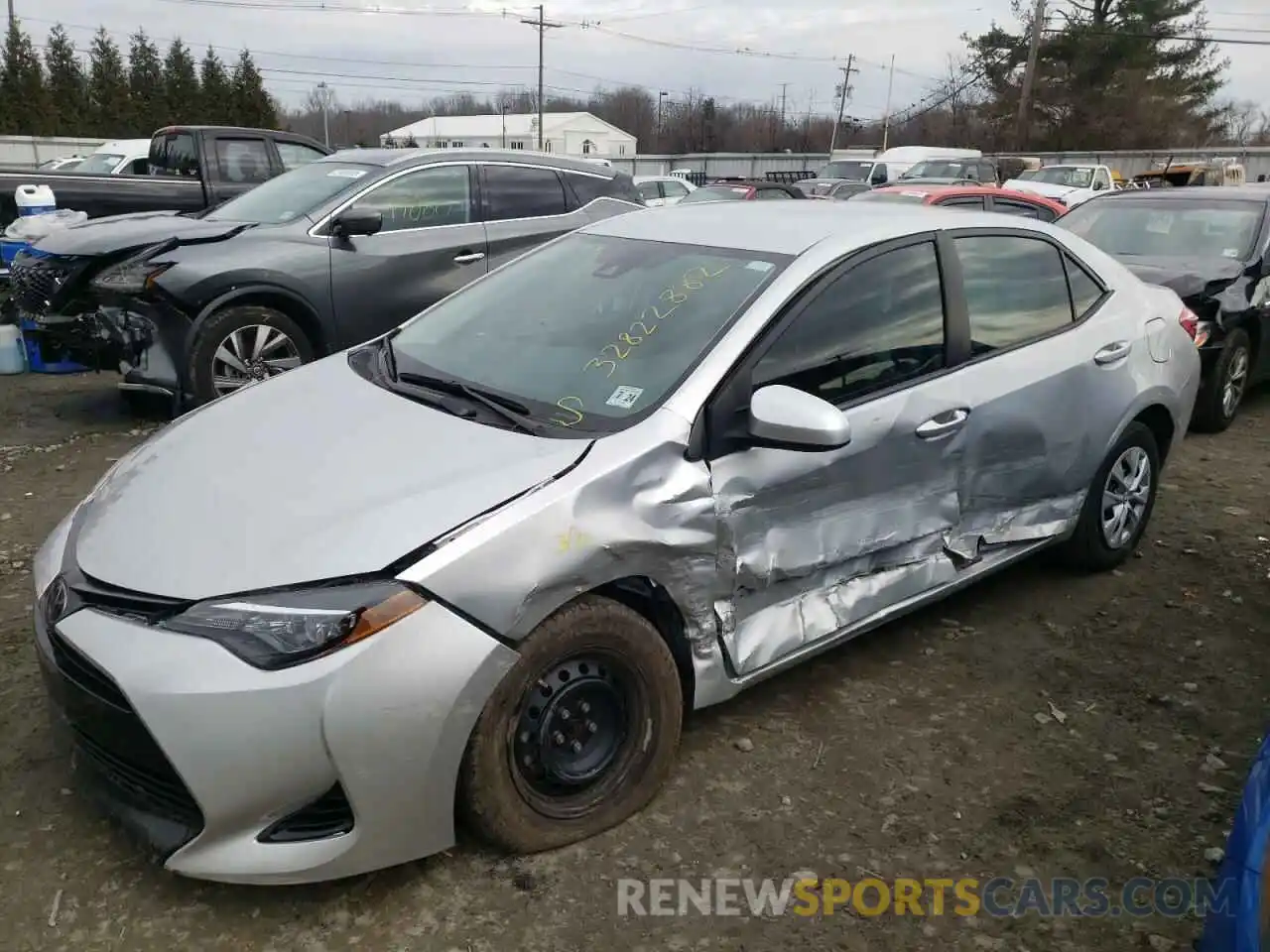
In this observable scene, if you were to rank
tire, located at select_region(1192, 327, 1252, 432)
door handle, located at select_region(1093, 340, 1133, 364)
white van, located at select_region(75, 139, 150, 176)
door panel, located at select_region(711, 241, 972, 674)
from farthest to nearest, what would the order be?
white van, located at select_region(75, 139, 150, 176)
tire, located at select_region(1192, 327, 1252, 432)
door handle, located at select_region(1093, 340, 1133, 364)
door panel, located at select_region(711, 241, 972, 674)

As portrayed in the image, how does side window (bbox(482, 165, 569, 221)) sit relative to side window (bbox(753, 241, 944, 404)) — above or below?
above

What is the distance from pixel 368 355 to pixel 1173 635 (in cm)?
337

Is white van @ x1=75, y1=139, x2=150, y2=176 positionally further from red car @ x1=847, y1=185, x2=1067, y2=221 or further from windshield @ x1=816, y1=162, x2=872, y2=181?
windshield @ x1=816, y1=162, x2=872, y2=181

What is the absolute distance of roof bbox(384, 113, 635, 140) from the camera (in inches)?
3083

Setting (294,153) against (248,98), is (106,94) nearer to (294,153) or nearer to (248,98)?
(248,98)

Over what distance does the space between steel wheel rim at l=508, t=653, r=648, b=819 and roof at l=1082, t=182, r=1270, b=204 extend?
7.18m

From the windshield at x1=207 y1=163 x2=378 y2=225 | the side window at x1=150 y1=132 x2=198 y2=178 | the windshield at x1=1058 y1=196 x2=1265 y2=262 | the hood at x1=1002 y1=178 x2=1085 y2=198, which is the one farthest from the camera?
the hood at x1=1002 y1=178 x2=1085 y2=198

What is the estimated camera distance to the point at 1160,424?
4445mm

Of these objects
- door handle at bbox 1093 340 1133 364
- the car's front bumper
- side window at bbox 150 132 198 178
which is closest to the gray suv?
side window at bbox 150 132 198 178

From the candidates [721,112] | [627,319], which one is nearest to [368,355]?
[627,319]

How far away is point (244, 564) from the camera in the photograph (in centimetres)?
230

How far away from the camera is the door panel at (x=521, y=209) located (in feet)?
22.5

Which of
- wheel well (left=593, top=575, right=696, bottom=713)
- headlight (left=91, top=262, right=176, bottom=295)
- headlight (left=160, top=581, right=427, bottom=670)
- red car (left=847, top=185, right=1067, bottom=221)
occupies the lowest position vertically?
wheel well (left=593, top=575, right=696, bottom=713)

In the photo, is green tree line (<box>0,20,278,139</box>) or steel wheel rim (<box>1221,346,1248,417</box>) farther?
green tree line (<box>0,20,278,139</box>)
